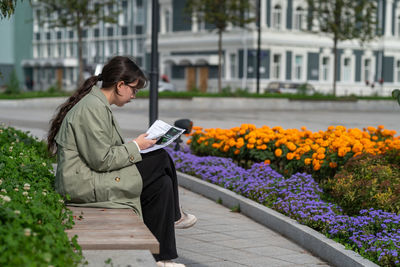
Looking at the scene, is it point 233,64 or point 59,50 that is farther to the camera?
point 59,50

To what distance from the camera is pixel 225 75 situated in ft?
167

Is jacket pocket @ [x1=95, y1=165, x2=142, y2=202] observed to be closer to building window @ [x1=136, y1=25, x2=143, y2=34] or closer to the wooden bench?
the wooden bench

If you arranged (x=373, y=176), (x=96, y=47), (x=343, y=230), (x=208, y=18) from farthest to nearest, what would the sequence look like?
1. (x=96, y=47)
2. (x=208, y=18)
3. (x=373, y=176)
4. (x=343, y=230)

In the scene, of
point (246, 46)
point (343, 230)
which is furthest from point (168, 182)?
point (246, 46)

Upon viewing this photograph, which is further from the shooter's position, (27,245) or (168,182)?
(168,182)

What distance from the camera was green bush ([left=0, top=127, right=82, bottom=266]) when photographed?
3049 millimetres

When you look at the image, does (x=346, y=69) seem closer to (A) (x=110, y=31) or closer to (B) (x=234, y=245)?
(A) (x=110, y=31)

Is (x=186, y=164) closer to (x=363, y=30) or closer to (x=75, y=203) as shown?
(x=75, y=203)

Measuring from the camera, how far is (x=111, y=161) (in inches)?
187

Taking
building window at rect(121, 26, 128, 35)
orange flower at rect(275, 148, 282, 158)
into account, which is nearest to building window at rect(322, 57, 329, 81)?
building window at rect(121, 26, 128, 35)

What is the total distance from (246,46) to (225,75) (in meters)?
3.13

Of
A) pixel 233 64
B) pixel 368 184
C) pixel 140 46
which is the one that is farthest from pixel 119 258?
pixel 140 46

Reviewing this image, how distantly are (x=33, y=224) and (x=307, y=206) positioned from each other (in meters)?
3.73

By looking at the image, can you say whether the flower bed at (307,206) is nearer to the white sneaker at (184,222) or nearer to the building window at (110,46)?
the white sneaker at (184,222)
